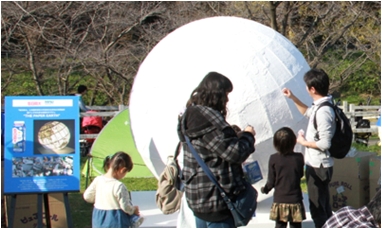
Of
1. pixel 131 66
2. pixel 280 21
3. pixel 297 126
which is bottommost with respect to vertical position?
pixel 297 126

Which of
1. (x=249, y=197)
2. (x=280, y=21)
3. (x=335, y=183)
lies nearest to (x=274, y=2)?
(x=280, y=21)

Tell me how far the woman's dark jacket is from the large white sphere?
2.01 metres

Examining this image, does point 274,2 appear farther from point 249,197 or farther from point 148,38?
Result: point 249,197

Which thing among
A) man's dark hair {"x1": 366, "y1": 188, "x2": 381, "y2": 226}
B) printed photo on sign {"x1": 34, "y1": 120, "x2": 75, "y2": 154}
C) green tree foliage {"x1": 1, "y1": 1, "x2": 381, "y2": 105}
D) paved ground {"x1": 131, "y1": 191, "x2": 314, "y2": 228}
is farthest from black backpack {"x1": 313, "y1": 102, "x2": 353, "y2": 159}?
green tree foliage {"x1": 1, "y1": 1, "x2": 381, "y2": 105}

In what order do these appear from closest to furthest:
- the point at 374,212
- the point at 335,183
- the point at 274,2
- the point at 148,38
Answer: the point at 374,212, the point at 335,183, the point at 274,2, the point at 148,38

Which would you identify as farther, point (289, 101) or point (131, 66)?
point (131, 66)

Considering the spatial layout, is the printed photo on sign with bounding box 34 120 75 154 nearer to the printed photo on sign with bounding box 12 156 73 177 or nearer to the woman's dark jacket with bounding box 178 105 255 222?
the printed photo on sign with bounding box 12 156 73 177

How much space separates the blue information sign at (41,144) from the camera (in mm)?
5805

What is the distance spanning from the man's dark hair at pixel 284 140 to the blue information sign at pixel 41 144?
6.50 feet

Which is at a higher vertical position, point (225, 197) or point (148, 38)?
point (148, 38)

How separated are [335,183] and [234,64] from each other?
5.91ft

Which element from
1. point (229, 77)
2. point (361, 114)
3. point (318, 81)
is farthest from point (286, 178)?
point (361, 114)

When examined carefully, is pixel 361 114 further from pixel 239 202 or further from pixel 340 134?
pixel 239 202

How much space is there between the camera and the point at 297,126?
239 inches
